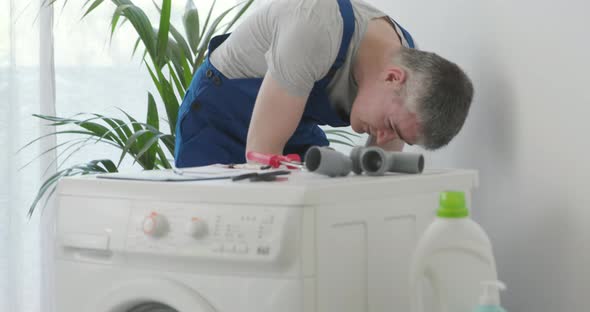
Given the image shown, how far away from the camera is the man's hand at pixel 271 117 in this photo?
154 cm

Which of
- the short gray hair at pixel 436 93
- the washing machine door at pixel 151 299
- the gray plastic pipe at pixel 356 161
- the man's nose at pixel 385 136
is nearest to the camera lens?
the washing machine door at pixel 151 299

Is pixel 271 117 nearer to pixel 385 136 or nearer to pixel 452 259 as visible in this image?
pixel 385 136

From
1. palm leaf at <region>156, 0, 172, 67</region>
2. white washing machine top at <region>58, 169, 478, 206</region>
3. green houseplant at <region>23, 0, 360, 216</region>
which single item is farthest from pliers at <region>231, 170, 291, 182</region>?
palm leaf at <region>156, 0, 172, 67</region>

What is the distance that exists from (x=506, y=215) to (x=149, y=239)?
0.80 m

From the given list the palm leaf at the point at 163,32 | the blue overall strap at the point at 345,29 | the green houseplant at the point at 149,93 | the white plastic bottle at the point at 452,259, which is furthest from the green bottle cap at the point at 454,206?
the palm leaf at the point at 163,32

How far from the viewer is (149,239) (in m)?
1.26

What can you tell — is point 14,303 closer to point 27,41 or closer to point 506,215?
point 27,41

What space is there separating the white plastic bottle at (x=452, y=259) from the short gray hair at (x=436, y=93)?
428 mm

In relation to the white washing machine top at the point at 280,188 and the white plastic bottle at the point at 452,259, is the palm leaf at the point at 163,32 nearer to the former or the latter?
the white washing machine top at the point at 280,188

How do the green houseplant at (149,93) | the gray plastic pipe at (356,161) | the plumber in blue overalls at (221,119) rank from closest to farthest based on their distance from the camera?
the gray plastic pipe at (356,161)
the plumber in blue overalls at (221,119)
the green houseplant at (149,93)

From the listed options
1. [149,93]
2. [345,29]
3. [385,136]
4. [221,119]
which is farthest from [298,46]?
[149,93]

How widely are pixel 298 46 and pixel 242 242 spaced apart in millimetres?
516

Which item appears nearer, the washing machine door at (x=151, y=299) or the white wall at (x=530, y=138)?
the washing machine door at (x=151, y=299)

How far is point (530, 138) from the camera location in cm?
154
